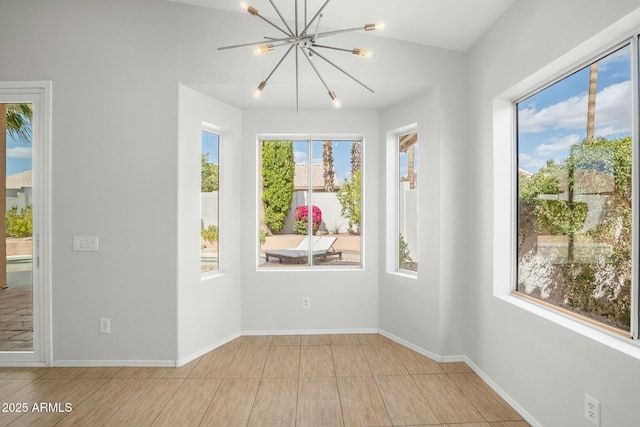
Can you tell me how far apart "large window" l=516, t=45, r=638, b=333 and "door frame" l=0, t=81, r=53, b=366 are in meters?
3.92

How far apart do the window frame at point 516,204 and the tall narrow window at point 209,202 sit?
271cm

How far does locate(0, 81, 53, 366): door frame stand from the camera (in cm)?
331

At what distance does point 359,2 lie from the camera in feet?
9.71

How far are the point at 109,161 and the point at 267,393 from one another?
2373 millimetres

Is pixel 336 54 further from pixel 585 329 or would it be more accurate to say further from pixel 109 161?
pixel 585 329

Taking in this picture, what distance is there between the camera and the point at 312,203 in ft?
14.4

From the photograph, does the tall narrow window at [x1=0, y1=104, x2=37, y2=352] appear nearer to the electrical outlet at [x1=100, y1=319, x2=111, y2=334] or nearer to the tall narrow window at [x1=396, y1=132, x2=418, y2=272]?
the electrical outlet at [x1=100, y1=319, x2=111, y2=334]

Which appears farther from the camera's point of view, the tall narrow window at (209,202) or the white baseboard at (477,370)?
the tall narrow window at (209,202)

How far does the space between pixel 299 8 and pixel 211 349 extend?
127 inches

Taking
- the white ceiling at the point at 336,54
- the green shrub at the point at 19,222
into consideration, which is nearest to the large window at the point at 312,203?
the white ceiling at the point at 336,54

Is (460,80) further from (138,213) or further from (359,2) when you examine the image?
(138,213)

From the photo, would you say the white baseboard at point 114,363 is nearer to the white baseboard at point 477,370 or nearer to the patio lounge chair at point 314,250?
the patio lounge chair at point 314,250

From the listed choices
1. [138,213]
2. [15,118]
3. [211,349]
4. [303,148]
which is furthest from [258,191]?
[15,118]

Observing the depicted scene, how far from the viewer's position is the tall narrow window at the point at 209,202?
3.90 m
